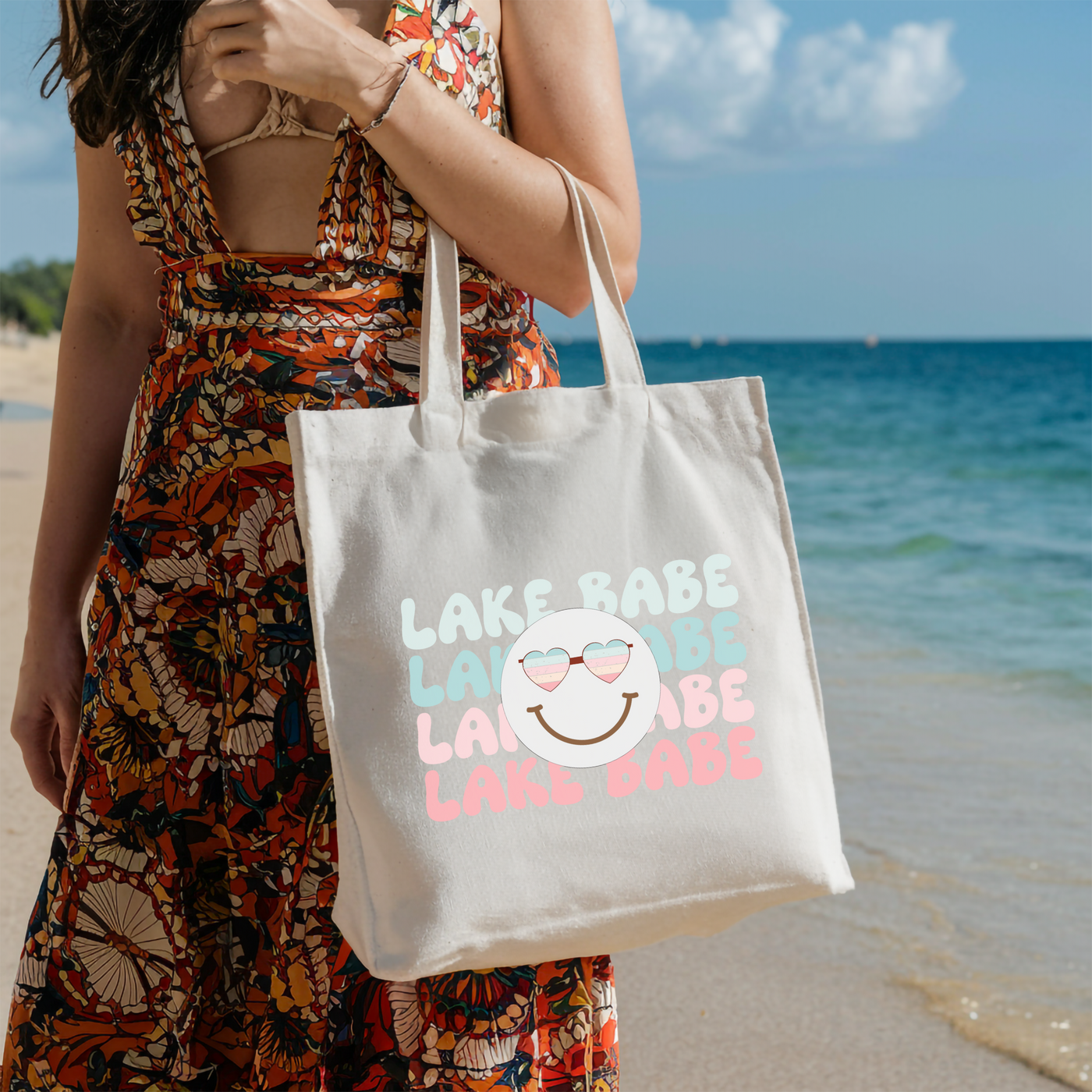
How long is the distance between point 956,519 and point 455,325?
33.5 ft

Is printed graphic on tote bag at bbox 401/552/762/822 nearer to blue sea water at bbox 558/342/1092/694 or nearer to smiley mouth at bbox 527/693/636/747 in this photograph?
smiley mouth at bbox 527/693/636/747

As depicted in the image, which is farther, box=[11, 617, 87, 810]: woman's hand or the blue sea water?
the blue sea water

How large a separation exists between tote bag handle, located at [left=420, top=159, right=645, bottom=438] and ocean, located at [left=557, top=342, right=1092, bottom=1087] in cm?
186

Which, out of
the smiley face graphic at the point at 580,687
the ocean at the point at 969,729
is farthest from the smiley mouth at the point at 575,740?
the ocean at the point at 969,729

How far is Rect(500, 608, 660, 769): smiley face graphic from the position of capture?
3.10ft

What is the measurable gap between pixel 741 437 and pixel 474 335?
27 centimetres

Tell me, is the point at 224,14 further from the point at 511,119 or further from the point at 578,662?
the point at 578,662

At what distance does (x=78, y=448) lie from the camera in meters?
1.26

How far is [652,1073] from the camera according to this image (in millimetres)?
2141

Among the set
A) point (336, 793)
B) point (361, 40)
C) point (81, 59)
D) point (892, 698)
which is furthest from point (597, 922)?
point (892, 698)

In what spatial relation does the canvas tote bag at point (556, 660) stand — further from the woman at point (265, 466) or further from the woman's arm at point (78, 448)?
the woman's arm at point (78, 448)

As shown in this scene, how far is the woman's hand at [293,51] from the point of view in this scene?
923mm

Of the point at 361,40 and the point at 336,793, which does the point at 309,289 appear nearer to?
the point at 361,40

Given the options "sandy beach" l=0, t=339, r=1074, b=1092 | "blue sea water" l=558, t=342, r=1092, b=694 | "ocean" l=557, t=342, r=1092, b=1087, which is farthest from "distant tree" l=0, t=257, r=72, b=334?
"sandy beach" l=0, t=339, r=1074, b=1092
